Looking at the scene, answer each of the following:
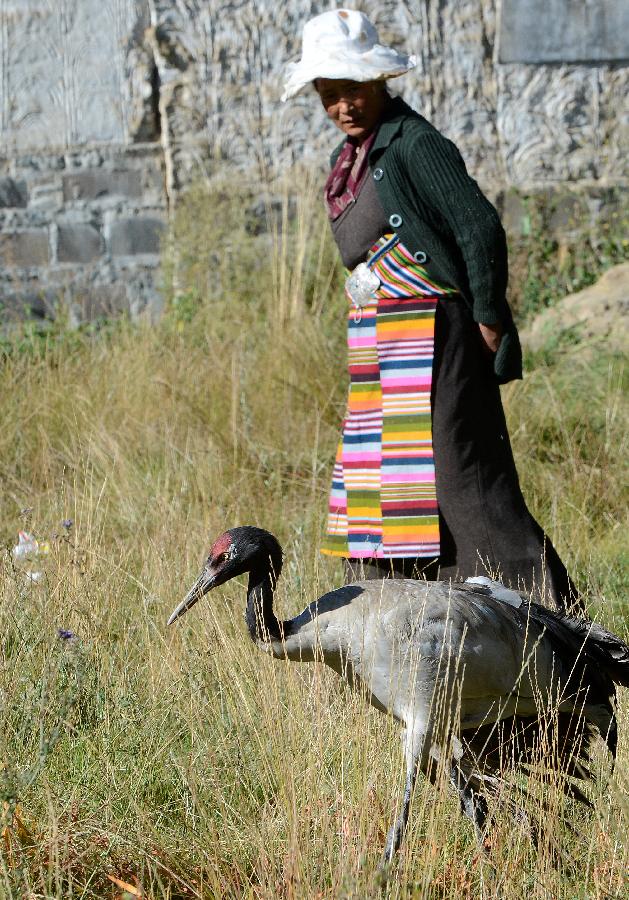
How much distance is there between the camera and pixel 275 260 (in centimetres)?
865

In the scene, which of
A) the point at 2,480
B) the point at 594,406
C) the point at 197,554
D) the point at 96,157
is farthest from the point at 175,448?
the point at 96,157

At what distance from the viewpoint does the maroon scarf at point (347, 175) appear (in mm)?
4227

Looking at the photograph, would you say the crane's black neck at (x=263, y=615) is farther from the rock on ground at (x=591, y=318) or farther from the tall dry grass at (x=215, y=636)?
the rock on ground at (x=591, y=318)

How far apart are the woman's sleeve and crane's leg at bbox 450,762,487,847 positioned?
60.4 inches

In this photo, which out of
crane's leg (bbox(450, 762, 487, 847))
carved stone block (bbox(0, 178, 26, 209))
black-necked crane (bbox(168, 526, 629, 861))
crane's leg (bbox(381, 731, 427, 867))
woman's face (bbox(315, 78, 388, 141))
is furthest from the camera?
carved stone block (bbox(0, 178, 26, 209))

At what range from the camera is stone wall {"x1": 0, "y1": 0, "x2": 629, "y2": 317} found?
9242mm

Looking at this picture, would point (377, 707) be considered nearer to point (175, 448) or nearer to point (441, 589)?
point (441, 589)

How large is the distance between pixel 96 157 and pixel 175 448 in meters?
4.08

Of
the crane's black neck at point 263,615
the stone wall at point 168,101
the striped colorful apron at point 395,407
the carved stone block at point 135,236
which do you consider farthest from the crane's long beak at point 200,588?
the carved stone block at point 135,236

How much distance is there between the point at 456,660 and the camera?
9.80ft

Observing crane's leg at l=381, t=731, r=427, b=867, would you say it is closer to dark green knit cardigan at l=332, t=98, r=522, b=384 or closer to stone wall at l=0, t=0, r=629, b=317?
dark green knit cardigan at l=332, t=98, r=522, b=384

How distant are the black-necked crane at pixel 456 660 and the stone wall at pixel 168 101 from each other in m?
6.51

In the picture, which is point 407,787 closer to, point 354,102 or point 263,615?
point 263,615

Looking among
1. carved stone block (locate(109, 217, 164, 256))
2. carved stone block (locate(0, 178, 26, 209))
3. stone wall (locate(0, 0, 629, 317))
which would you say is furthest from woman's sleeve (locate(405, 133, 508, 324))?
carved stone block (locate(0, 178, 26, 209))
